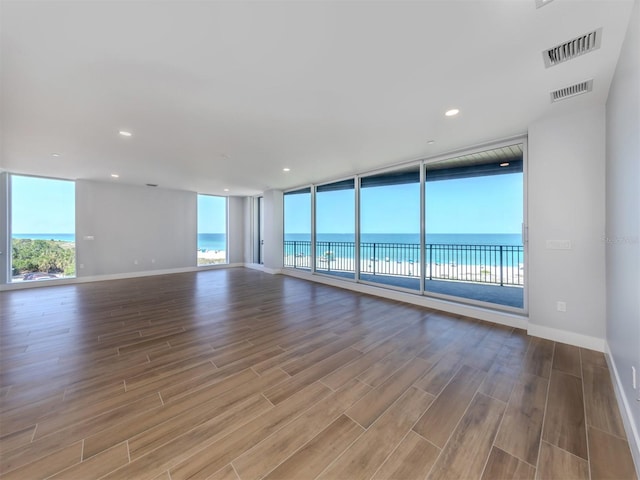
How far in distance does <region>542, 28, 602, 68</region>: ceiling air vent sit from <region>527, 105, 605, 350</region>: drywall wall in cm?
120

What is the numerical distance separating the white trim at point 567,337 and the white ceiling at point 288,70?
2407 millimetres

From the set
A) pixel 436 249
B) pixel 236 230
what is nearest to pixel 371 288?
pixel 436 249

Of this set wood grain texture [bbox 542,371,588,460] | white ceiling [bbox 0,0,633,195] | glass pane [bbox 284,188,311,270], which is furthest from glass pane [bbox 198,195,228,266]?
wood grain texture [bbox 542,371,588,460]

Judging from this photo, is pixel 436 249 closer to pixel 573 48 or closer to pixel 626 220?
pixel 626 220

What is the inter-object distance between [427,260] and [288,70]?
4.50 m

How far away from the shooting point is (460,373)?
2.12 m

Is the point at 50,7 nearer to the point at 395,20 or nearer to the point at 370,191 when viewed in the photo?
the point at 395,20

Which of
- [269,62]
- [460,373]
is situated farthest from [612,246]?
[269,62]

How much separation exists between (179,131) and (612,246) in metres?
4.71

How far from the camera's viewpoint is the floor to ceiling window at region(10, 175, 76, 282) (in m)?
5.46

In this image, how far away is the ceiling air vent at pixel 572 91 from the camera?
2148 millimetres

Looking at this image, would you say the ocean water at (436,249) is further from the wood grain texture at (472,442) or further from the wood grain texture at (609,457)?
the wood grain texture at (609,457)

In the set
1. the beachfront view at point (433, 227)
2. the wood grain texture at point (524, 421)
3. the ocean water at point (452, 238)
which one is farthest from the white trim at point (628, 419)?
the ocean water at point (452, 238)

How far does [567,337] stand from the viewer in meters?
2.70
